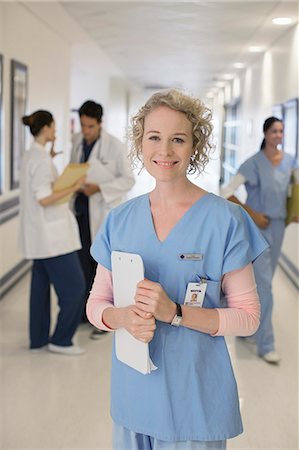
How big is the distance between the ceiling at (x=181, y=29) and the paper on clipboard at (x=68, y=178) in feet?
7.29

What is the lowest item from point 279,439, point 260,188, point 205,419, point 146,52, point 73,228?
point 279,439

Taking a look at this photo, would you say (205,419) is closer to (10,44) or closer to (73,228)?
(73,228)

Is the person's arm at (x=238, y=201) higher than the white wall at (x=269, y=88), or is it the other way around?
the white wall at (x=269, y=88)

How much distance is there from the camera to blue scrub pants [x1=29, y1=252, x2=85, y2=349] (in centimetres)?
431

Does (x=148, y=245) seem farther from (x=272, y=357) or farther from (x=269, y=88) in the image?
(x=269, y=88)

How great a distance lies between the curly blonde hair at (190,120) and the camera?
1.71m

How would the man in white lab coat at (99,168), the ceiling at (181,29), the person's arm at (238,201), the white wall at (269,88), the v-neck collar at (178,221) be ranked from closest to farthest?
the v-neck collar at (178,221) → the person's arm at (238,201) → the man in white lab coat at (99,168) → the ceiling at (181,29) → the white wall at (269,88)

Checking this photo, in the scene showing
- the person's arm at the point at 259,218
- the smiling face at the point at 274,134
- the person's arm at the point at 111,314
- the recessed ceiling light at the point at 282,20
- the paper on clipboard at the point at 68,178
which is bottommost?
the person's arm at the point at 111,314

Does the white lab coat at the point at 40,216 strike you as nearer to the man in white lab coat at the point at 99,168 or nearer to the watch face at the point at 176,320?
the man in white lab coat at the point at 99,168

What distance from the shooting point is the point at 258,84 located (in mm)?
10633

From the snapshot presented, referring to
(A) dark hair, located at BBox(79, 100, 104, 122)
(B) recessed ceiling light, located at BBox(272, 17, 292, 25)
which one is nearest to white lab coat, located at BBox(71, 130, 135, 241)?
(A) dark hair, located at BBox(79, 100, 104, 122)

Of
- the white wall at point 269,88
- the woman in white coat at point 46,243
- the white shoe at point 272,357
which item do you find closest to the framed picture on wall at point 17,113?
the woman in white coat at point 46,243

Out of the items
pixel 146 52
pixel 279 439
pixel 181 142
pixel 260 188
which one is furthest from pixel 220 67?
pixel 181 142

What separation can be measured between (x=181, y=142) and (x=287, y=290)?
493 cm
